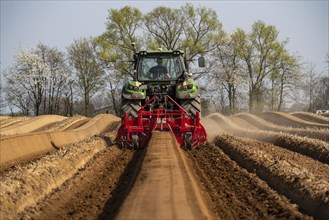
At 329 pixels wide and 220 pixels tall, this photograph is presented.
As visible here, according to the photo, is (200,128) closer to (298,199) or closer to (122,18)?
(298,199)

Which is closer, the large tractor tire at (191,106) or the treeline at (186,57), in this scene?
the large tractor tire at (191,106)

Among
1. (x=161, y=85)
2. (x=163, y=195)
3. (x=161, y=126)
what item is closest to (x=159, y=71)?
(x=161, y=85)

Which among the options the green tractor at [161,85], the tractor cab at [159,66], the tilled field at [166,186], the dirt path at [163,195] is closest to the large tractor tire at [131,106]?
the green tractor at [161,85]

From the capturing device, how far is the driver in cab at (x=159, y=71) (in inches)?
417

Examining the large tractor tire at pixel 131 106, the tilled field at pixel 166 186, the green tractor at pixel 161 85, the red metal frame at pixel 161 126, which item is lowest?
the tilled field at pixel 166 186

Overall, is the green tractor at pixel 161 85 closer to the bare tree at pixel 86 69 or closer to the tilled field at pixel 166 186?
the tilled field at pixel 166 186

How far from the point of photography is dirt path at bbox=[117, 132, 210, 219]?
3.91m

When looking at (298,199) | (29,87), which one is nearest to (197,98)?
(298,199)

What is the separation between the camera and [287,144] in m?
10.7

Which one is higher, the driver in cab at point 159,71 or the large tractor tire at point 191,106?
the driver in cab at point 159,71

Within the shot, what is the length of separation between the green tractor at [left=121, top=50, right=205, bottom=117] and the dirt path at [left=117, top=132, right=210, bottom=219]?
3.33m

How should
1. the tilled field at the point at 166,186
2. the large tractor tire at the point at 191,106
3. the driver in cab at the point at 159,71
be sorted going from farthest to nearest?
the driver in cab at the point at 159,71, the large tractor tire at the point at 191,106, the tilled field at the point at 166,186

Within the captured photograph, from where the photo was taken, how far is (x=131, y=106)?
10.1m

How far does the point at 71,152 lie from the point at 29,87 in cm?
3697
